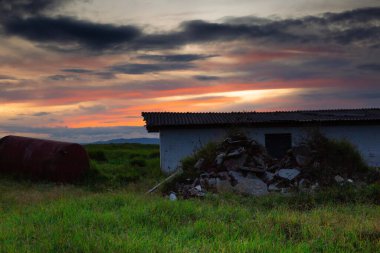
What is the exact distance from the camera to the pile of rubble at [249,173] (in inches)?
555

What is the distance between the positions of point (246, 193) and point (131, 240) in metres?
7.44

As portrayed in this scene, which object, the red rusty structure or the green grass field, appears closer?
the green grass field

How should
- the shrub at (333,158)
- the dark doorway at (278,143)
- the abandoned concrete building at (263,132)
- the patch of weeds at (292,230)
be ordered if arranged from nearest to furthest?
the patch of weeds at (292,230) < the shrub at (333,158) < the abandoned concrete building at (263,132) < the dark doorway at (278,143)

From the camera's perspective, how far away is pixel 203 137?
69.7 ft

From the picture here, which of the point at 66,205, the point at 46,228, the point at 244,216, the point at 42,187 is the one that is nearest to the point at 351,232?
the point at 244,216

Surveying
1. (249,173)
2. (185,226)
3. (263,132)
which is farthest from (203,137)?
(185,226)

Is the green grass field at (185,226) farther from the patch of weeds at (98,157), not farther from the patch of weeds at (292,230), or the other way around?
the patch of weeds at (98,157)

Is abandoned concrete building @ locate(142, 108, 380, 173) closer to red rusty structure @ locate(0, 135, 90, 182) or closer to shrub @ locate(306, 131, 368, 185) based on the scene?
red rusty structure @ locate(0, 135, 90, 182)

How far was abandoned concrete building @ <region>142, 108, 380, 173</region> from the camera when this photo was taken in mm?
20969

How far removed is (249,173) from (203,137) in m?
Answer: 6.55

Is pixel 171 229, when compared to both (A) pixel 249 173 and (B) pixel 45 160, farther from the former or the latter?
(B) pixel 45 160

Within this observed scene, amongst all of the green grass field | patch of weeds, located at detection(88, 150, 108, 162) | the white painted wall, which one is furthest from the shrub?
patch of weeds, located at detection(88, 150, 108, 162)

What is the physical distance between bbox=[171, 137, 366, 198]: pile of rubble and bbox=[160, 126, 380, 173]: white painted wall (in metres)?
4.63

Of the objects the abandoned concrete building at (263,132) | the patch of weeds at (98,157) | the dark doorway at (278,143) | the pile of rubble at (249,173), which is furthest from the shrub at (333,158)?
the patch of weeds at (98,157)
